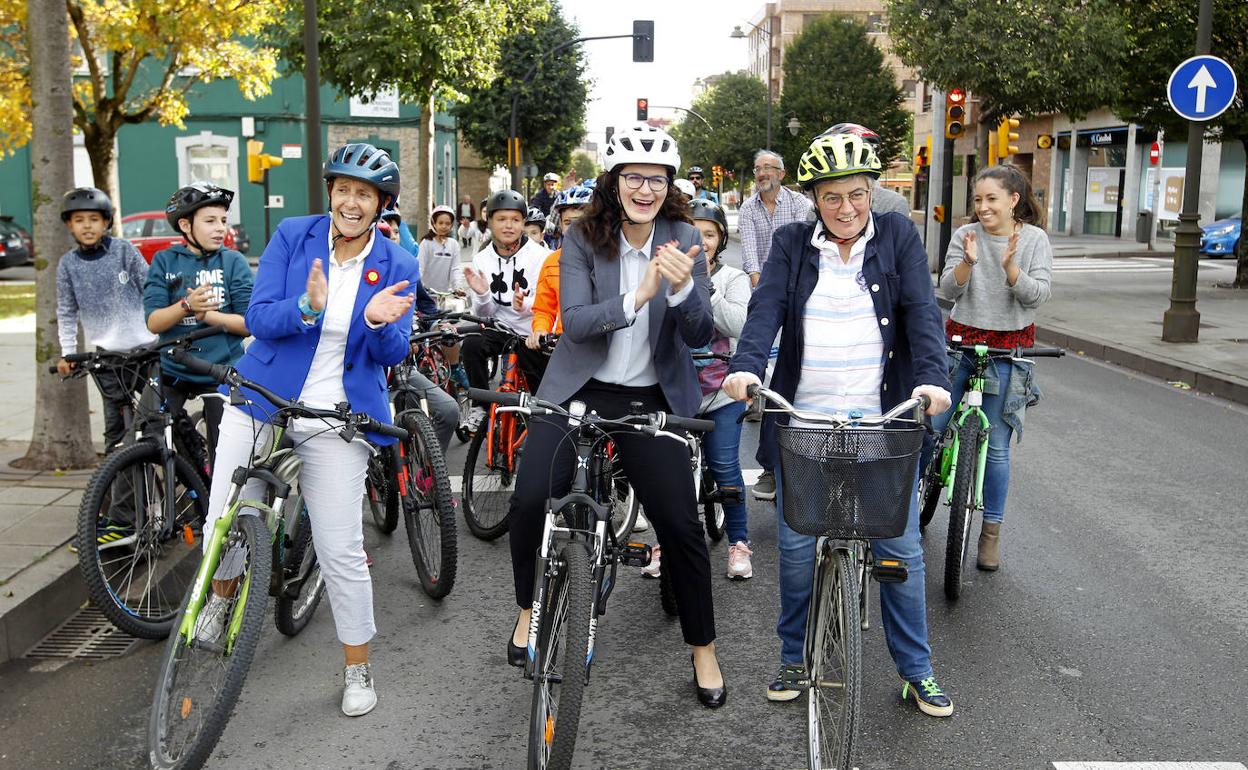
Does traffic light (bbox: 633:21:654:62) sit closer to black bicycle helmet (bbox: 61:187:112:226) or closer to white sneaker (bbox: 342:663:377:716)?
black bicycle helmet (bbox: 61:187:112:226)

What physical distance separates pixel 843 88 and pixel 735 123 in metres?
15.1

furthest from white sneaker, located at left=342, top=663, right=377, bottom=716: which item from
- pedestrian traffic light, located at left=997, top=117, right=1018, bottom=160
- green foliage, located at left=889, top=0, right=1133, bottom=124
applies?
green foliage, located at left=889, top=0, right=1133, bottom=124

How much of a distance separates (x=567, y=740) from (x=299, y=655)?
5.58 ft

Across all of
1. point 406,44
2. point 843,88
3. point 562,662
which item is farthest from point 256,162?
point 843,88

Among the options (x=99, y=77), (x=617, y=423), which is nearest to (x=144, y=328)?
(x=617, y=423)

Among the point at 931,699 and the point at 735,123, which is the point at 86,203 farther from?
the point at 735,123

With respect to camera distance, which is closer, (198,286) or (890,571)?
(890,571)

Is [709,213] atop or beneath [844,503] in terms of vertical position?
atop

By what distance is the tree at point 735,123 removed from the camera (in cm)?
6875

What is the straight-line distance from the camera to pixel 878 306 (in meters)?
3.83

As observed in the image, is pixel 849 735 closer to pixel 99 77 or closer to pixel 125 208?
pixel 99 77

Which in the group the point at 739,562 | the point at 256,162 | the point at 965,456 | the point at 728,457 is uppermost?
the point at 256,162

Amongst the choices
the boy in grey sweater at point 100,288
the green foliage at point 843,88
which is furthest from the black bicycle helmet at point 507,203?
the green foliage at point 843,88

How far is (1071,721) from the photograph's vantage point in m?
4.05
